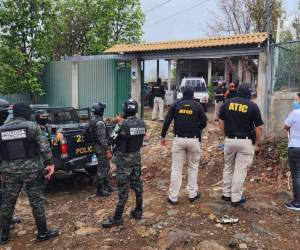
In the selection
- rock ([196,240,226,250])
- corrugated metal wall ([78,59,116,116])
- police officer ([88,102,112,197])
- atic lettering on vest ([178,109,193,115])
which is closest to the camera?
rock ([196,240,226,250])

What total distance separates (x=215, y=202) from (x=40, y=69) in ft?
43.8

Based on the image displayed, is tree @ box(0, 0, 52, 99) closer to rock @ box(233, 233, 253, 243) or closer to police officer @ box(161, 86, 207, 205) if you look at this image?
police officer @ box(161, 86, 207, 205)

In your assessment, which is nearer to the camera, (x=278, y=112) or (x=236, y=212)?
(x=236, y=212)

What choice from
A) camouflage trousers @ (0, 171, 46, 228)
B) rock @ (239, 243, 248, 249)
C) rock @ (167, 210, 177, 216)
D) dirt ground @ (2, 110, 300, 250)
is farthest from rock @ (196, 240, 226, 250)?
camouflage trousers @ (0, 171, 46, 228)

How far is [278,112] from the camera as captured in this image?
A: 31.4 ft

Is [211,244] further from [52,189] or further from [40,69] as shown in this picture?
[40,69]

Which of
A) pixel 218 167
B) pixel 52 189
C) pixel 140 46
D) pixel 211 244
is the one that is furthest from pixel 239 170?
pixel 140 46

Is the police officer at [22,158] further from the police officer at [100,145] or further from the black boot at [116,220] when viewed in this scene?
the police officer at [100,145]

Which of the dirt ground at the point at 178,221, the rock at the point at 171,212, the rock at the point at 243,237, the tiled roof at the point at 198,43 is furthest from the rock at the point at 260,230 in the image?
the tiled roof at the point at 198,43

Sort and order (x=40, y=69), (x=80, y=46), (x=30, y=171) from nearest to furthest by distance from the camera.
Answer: (x=30, y=171) < (x=40, y=69) < (x=80, y=46)

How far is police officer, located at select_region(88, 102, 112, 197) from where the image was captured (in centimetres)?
696

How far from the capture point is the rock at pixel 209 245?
4736 mm

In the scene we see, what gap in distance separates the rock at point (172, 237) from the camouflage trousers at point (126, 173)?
0.74 metres

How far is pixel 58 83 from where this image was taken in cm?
1762
